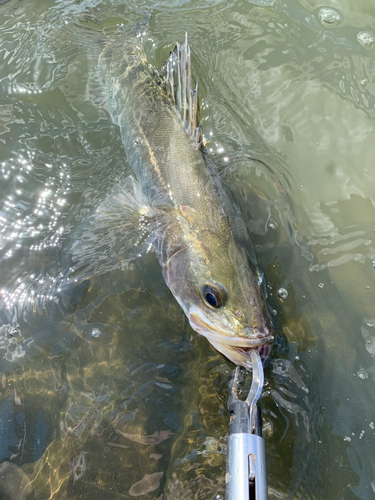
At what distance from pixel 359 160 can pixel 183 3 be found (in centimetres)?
321

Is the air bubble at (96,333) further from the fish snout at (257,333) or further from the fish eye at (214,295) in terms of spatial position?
the fish snout at (257,333)

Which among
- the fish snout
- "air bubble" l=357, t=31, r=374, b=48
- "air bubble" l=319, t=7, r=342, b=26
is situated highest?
"air bubble" l=319, t=7, r=342, b=26

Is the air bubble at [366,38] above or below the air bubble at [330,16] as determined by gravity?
below

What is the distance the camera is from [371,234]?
337cm

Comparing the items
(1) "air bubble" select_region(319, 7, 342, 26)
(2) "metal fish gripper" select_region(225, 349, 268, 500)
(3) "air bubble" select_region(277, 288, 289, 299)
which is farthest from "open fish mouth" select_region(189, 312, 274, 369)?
(1) "air bubble" select_region(319, 7, 342, 26)

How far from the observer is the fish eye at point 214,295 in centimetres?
258

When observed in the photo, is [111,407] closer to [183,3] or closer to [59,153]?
[59,153]

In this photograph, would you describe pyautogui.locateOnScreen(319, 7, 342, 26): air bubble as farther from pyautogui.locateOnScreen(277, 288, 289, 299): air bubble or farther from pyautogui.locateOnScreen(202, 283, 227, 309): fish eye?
pyautogui.locateOnScreen(202, 283, 227, 309): fish eye

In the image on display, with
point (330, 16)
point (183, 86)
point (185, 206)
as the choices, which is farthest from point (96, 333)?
point (330, 16)

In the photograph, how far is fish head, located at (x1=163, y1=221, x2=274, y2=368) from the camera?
245 centimetres

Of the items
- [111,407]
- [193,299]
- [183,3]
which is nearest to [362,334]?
[193,299]

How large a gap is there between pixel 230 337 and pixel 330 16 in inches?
171

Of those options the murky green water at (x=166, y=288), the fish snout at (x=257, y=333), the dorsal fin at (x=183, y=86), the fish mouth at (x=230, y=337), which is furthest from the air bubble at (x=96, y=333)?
the dorsal fin at (x=183, y=86)

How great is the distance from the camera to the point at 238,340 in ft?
7.98
